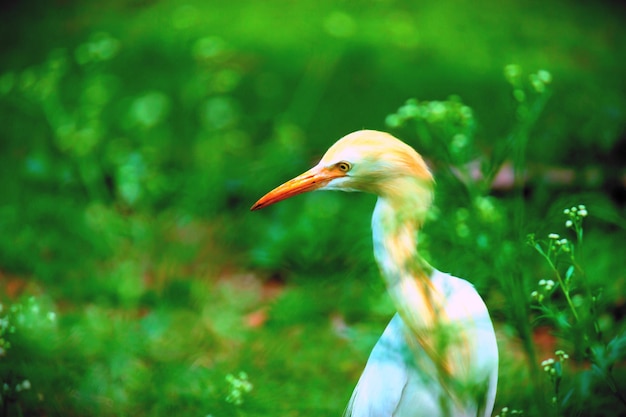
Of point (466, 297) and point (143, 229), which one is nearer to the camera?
point (466, 297)

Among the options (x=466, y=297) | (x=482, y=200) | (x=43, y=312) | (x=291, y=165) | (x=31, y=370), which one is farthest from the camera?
(x=291, y=165)

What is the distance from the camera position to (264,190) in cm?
383

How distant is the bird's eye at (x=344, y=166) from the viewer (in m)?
2.12

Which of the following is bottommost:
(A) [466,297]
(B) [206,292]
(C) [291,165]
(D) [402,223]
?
(B) [206,292]

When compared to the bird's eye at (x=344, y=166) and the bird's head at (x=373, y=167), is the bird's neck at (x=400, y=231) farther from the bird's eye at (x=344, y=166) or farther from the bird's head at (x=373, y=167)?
the bird's eye at (x=344, y=166)

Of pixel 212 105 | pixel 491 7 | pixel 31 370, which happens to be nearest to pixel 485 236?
pixel 31 370

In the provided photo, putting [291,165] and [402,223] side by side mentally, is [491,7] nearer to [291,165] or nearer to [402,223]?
[291,165]

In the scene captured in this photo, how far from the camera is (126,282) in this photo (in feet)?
11.3

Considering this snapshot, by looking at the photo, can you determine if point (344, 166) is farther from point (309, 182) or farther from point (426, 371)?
point (426, 371)

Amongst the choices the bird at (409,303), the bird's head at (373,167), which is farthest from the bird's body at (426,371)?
the bird's head at (373,167)

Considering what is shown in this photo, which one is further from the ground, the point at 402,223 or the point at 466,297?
the point at 402,223

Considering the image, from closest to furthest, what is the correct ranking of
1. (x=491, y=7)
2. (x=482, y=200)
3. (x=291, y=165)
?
(x=482, y=200) < (x=291, y=165) < (x=491, y=7)

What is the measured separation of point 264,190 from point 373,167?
1779 mm

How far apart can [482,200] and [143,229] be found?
1808 millimetres
